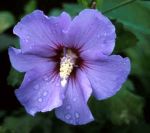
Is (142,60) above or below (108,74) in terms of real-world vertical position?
below

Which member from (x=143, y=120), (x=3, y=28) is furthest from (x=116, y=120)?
(x=3, y=28)

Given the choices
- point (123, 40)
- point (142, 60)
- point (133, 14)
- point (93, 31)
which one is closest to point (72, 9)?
point (133, 14)

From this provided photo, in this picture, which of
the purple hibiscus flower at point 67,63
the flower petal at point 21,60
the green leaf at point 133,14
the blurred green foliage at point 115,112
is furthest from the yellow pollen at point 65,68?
the green leaf at point 133,14

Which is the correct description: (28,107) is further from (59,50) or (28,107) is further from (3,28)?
(3,28)

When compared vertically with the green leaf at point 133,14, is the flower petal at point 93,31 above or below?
above

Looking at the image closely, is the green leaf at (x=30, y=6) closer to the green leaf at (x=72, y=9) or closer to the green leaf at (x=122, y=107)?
the green leaf at (x=72, y=9)

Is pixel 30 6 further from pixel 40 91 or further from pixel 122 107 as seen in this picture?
pixel 40 91
